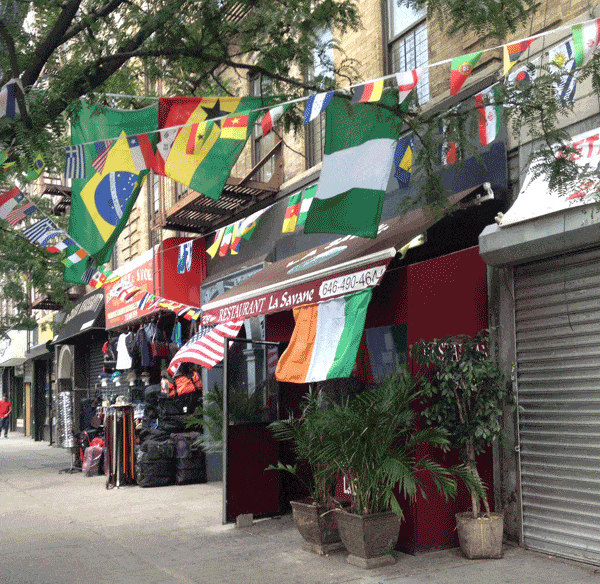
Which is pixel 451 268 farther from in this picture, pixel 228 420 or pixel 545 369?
pixel 228 420

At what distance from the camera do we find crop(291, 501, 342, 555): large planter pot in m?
7.16

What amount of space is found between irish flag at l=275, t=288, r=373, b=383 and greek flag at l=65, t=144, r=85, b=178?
2.78 m

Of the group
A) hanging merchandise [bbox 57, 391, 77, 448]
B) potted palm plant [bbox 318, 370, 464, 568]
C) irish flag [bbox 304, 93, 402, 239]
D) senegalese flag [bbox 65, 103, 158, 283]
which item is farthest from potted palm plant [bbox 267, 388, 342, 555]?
hanging merchandise [bbox 57, 391, 77, 448]

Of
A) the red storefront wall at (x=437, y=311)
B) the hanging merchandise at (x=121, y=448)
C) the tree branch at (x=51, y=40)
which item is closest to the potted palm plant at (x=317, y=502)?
the red storefront wall at (x=437, y=311)

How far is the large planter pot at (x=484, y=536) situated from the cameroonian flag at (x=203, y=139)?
155 inches

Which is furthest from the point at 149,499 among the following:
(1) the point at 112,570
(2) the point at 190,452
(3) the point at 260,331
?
(1) the point at 112,570

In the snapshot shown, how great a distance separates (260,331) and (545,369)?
5.31 meters

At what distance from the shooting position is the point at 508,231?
6.82 meters

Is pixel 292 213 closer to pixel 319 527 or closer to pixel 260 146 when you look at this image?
pixel 260 146

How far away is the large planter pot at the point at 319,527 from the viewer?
7156 millimetres

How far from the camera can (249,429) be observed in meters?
8.93

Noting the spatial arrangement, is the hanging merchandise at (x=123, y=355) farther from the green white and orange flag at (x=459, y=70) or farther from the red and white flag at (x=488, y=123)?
the green white and orange flag at (x=459, y=70)

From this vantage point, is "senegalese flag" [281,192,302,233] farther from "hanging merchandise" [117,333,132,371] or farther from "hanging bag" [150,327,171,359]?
"hanging merchandise" [117,333,132,371]

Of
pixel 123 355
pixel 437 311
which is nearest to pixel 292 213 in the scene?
pixel 437 311
